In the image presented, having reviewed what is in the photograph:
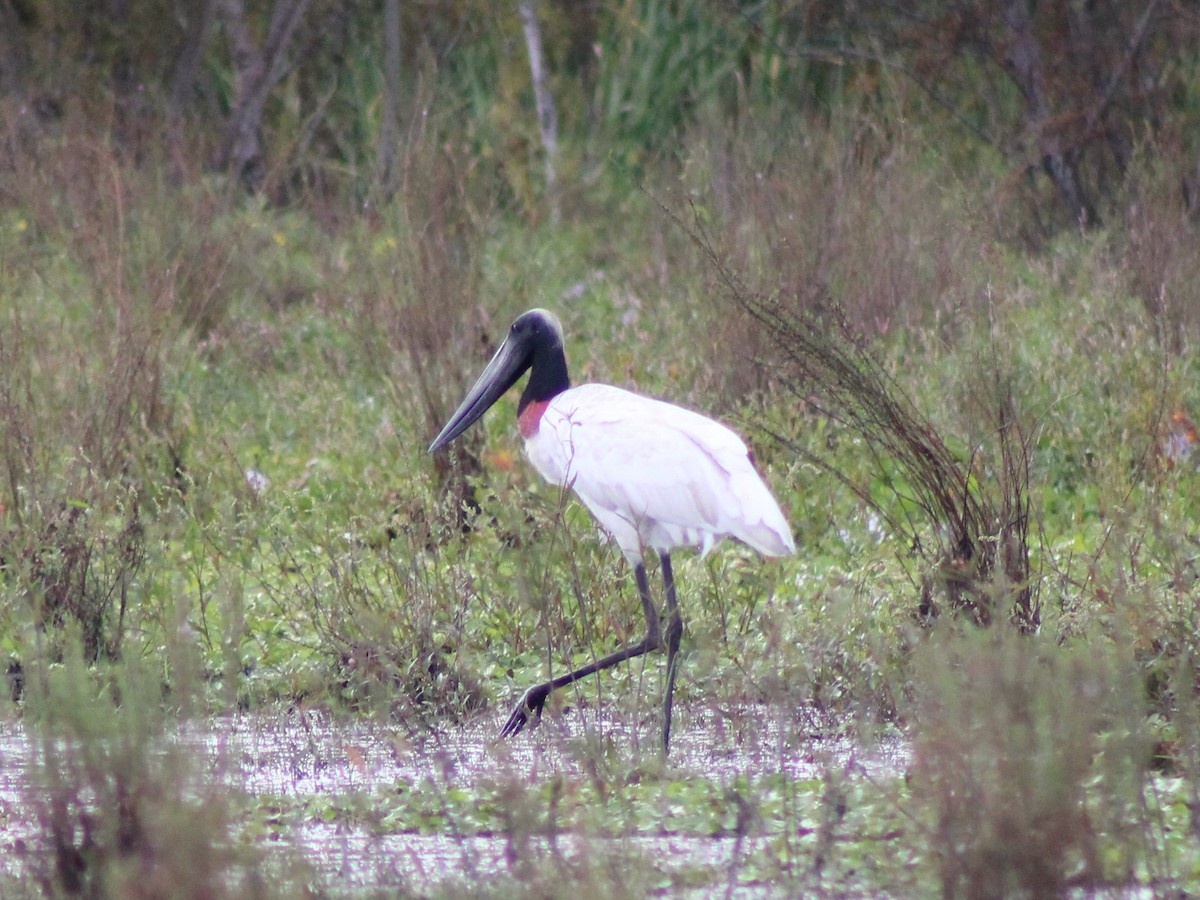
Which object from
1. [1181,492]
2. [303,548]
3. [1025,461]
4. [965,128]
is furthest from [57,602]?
[965,128]

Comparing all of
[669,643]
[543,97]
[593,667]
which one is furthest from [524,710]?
[543,97]

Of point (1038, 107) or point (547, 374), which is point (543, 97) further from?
point (547, 374)

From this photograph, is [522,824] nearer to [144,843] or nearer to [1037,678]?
[144,843]

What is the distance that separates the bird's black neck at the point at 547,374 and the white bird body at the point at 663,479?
0.62 meters

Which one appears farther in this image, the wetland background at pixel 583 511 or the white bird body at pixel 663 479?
the white bird body at pixel 663 479

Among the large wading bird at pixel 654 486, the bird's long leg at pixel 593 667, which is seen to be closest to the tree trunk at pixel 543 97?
the large wading bird at pixel 654 486

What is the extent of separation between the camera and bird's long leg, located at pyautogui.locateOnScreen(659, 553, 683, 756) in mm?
4875

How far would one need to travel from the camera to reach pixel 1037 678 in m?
3.36

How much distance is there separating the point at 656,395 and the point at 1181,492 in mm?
2104

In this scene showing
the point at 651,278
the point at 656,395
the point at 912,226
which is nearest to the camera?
the point at 656,395

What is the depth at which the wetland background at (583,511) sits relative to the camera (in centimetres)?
327

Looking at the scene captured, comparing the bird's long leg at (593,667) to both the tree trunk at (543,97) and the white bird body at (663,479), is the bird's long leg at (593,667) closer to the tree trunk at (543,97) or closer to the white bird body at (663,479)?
the white bird body at (663,479)

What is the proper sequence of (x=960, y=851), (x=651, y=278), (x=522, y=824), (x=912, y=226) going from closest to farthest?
1. (x=522, y=824)
2. (x=960, y=851)
3. (x=912, y=226)
4. (x=651, y=278)

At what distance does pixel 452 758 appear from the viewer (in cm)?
477
